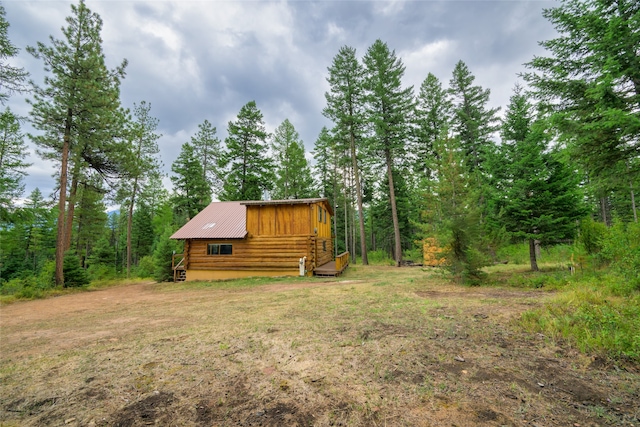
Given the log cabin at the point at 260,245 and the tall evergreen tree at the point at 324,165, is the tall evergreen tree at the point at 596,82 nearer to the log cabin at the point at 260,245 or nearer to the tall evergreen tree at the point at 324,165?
the log cabin at the point at 260,245

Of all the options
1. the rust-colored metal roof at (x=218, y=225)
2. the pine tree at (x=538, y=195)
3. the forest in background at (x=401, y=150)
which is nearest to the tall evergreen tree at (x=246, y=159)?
the forest in background at (x=401, y=150)

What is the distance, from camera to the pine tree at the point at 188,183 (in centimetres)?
2453

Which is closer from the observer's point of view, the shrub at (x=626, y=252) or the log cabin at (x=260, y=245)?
the shrub at (x=626, y=252)

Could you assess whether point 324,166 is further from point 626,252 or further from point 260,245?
point 626,252

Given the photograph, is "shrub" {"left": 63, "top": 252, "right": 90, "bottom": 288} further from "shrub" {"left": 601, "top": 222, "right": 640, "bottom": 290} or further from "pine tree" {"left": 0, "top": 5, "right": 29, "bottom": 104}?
"shrub" {"left": 601, "top": 222, "right": 640, "bottom": 290}

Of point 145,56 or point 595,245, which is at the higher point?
point 145,56

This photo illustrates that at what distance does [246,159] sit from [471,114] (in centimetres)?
2123

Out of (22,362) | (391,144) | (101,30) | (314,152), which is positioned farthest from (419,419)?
(314,152)

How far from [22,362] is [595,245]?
14.9 meters

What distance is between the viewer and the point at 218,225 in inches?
663

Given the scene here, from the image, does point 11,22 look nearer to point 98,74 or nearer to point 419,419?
point 98,74

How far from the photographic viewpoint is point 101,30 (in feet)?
45.5

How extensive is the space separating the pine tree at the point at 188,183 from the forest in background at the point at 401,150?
13 cm

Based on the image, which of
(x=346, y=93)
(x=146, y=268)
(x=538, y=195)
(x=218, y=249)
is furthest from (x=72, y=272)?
(x=538, y=195)
